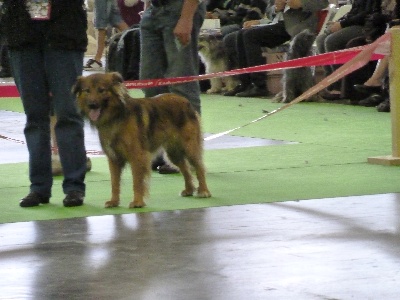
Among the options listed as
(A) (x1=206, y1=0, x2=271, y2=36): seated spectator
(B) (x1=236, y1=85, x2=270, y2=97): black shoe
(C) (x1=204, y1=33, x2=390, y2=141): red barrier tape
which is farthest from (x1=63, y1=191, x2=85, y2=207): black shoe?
(A) (x1=206, y1=0, x2=271, y2=36): seated spectator

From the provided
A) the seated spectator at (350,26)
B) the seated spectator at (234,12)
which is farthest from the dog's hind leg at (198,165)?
the seated spectator at (234,12)

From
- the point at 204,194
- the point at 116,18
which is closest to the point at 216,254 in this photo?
the point at 204,194

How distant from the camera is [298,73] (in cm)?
1284

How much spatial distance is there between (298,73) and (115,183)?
7.20 m

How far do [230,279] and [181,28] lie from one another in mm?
3158

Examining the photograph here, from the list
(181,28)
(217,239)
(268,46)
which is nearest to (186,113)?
(181,28)

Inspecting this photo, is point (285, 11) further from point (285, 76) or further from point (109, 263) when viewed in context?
point (109, 263)

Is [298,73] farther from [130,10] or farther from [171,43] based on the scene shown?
[130,10]

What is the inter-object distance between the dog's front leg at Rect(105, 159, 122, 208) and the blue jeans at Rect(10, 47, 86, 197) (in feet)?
0.61

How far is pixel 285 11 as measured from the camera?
12953mm

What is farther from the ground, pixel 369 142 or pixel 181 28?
pixel 181 28

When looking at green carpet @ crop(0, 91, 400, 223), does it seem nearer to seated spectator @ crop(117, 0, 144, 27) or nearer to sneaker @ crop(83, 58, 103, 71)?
seated spectator @ crop(117, 0, 144, 27)

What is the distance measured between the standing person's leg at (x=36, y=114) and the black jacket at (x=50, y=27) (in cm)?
8

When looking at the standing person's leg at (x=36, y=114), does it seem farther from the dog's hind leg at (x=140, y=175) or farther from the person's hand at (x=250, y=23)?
the person's hand at (x=250, y=23)
